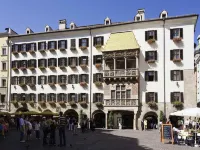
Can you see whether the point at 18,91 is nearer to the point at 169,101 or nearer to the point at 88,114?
the point at 88,114

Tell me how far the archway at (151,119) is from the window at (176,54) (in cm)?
861

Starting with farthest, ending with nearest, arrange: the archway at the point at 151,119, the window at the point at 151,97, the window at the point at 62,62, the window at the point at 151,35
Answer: the window at the point at 62,62
the window at the point at 151,35
the archway at the point at 151,119
the window at the point at 151,97

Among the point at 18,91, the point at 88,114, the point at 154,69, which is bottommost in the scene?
the point at 88,114

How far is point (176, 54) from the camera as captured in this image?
4306cm

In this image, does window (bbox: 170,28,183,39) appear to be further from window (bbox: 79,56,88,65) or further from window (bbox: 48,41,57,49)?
window (bbox: 48,41,57,49)

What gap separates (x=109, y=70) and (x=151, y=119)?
9.74 meters

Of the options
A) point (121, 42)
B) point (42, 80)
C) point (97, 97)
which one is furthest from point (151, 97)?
point (42, 80)

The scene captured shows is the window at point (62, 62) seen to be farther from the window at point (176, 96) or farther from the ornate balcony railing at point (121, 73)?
the window at point (176, 96)

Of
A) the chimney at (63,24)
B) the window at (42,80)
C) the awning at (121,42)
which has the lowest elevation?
the window at (42,80)

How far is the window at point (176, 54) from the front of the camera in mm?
42688

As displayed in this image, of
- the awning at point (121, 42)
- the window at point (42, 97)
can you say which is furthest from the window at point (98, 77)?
the window at point (42, 97)

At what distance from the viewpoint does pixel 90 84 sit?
47844 millimetres

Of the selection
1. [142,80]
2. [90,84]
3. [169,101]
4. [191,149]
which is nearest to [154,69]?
[142,80]

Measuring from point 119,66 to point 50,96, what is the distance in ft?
41.9
